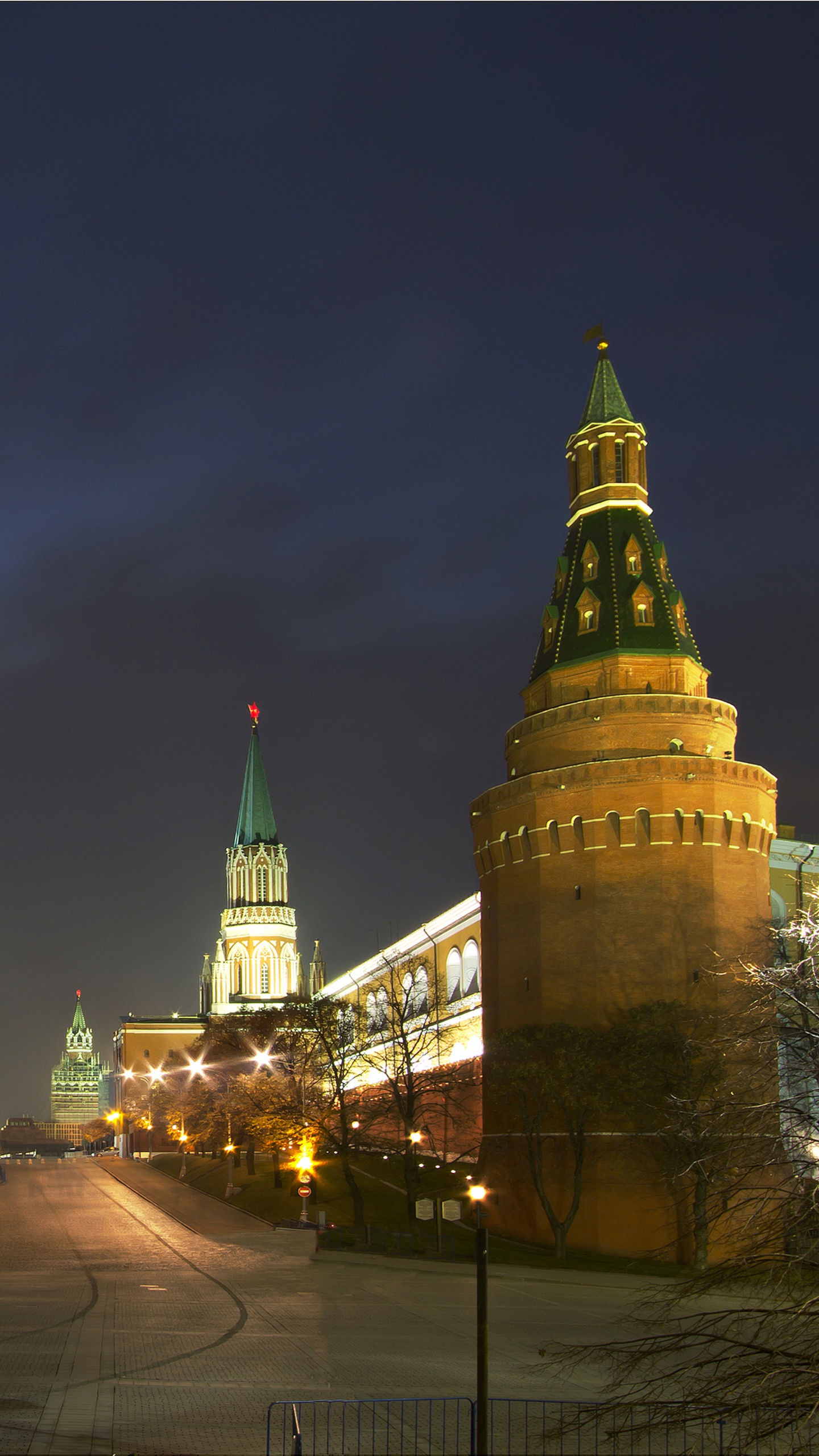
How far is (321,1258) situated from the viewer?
144 ft

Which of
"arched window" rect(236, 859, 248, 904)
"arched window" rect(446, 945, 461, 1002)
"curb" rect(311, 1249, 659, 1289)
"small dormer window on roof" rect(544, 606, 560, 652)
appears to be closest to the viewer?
"curb" rect(311, 1249, 659, 1289)

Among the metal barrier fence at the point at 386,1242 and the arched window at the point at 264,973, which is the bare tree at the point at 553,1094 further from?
the arched window at the point at 264,973

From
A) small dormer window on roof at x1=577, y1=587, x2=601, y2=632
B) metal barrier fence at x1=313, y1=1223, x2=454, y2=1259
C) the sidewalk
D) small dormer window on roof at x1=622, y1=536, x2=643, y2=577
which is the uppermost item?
small dormer window on roof at x1=622, y1=536, x2=643, y2=577

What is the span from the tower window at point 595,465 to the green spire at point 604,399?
114 centimetres

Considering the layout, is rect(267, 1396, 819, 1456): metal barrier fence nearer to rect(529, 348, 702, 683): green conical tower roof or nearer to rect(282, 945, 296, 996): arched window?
rect(529, 348, 702, 683): green conical tower roof

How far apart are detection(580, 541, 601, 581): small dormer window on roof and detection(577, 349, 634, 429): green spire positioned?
20.1ft

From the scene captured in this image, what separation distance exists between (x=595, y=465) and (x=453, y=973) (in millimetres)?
36016

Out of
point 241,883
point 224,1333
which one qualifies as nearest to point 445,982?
point 224,1333

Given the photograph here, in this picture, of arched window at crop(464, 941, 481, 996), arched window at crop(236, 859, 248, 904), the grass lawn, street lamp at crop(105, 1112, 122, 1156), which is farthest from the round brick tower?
street lamp at crop(105, 1112, 122, 1156)

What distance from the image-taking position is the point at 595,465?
204 ft

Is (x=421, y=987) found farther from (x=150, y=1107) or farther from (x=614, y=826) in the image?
(x=614, y=826)

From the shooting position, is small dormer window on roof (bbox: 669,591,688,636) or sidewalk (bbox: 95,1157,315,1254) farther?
small dormer window on roof (bbox: 669,591,688,636)

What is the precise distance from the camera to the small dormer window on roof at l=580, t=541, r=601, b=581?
198ft

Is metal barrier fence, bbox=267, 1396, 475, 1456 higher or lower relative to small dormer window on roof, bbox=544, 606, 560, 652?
lower
